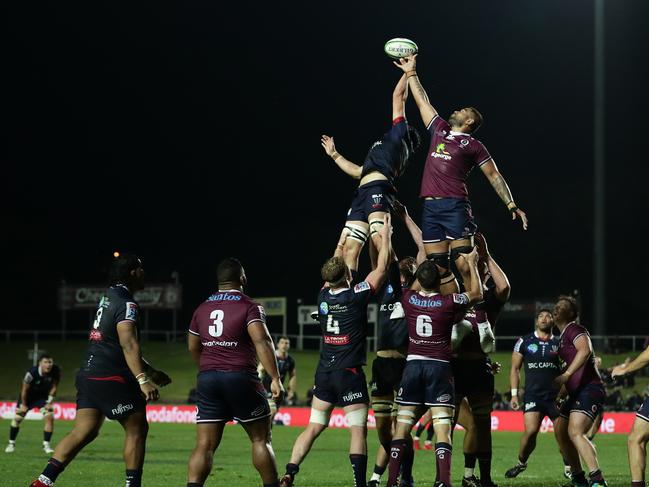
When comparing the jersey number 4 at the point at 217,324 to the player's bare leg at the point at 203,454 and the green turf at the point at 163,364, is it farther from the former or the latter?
the green turf at the point at 163,364

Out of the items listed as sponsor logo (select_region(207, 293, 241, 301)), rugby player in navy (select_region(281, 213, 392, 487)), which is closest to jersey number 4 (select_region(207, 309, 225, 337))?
sponsor logo (select_region(207, 293, 241, 301))

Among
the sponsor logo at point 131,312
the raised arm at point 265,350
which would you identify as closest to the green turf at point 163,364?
the sponsor logo at point 131,312

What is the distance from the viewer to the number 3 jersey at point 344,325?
12.2 m

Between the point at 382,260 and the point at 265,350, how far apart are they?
2.31m

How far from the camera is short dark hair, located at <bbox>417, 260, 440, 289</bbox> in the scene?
464 inches

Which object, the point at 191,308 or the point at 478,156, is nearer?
the point at 478,156

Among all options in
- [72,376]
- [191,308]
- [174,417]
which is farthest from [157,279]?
[174,417]

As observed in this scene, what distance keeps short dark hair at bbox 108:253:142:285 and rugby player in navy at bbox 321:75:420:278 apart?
3.16 m

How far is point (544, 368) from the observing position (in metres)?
18.0

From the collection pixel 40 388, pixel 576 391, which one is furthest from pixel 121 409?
pixel 40 388

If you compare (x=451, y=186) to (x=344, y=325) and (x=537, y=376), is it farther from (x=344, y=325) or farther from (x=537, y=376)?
(x=537, y=376)

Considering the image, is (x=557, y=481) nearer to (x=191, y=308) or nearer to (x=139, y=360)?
(x=139, y=360)

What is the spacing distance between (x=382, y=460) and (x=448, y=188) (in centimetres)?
357

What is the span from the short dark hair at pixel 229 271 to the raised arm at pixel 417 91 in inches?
127
